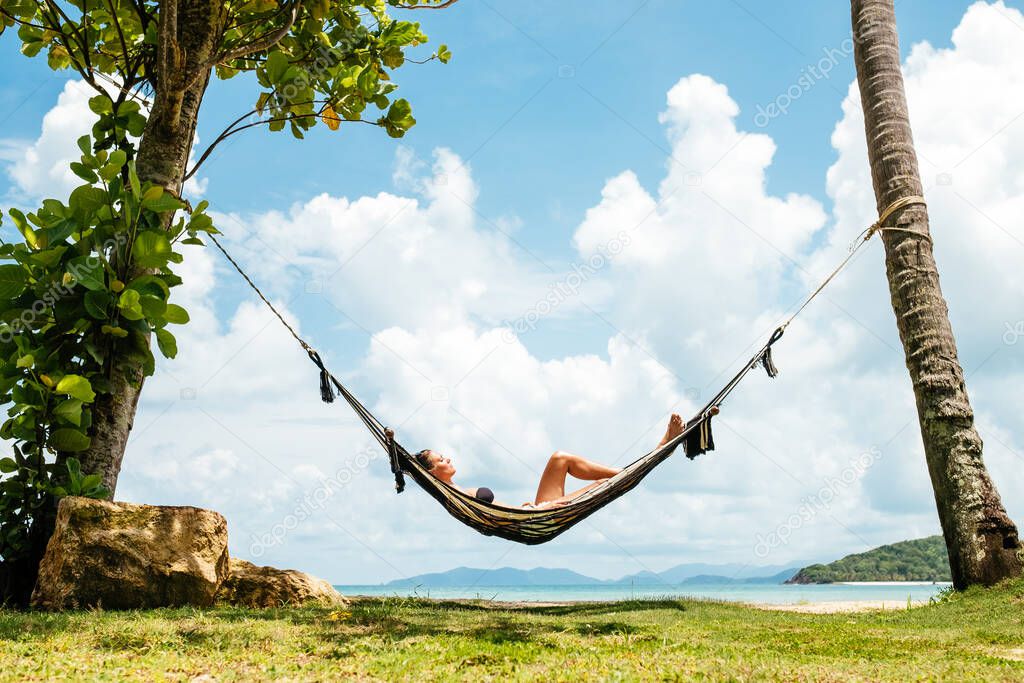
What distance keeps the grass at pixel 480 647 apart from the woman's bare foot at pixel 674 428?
103 centimetres

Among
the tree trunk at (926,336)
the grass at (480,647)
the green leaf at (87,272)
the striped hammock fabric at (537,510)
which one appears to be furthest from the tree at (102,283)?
the tree trunk at (926,336)

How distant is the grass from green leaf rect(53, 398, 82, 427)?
0.92 m

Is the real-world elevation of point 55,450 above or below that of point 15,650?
above

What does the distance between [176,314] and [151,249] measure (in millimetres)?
351

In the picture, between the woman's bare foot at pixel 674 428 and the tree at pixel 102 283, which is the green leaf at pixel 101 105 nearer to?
the tree at pixel 102 283

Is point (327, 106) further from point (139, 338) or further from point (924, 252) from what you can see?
point (924, 252)

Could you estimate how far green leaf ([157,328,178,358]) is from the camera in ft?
13.3

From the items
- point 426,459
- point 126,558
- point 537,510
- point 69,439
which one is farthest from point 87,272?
point 537,510

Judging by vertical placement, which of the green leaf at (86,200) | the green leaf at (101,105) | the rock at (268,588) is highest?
the green leaf at (101,105)

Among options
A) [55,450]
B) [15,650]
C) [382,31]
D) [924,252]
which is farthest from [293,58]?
[924,252]

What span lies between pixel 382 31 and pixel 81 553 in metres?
3.85

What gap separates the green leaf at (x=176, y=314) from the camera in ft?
13.1

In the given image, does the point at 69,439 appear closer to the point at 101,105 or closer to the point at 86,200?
the point at 86,200

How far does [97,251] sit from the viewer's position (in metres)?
3.93
